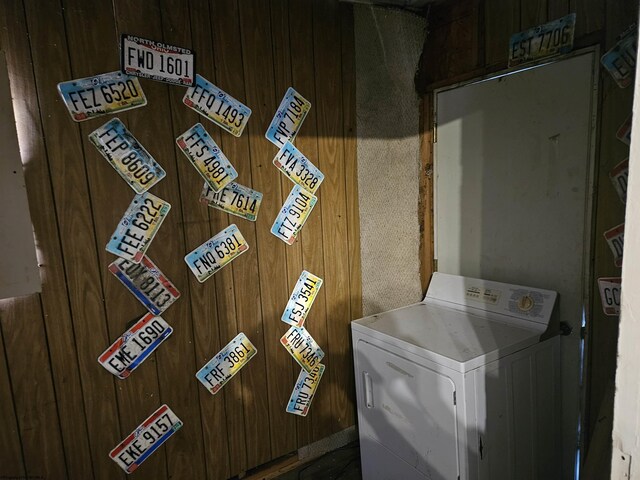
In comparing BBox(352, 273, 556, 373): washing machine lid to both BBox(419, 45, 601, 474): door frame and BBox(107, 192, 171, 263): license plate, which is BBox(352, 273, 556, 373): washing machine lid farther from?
BBox(107, 192, 171, 263): license plate

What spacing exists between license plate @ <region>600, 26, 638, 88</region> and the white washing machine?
0.80m

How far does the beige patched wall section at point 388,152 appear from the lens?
5.94 feet

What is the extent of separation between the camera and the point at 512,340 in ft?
4.65

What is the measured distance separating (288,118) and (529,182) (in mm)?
1040

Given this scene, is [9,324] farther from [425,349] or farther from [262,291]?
[425,349]

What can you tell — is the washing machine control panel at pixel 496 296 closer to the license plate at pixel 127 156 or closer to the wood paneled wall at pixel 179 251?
the wood paneled wall at pixel 179 251

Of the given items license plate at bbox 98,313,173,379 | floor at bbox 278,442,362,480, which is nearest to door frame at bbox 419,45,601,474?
floor at bbox 278,442,362,480

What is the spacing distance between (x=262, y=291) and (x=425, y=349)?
0.70m

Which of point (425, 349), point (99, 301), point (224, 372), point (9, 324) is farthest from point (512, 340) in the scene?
point (9, 324)

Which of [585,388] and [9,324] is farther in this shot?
[585,388]

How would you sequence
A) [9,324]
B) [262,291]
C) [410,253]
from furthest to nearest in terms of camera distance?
[410,253]
[262,291]
[9,324]


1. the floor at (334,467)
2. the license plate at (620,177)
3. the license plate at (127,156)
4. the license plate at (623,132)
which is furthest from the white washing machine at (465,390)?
the license plate at (127,156)

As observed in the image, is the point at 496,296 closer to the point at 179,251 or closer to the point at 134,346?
the point at 179,251

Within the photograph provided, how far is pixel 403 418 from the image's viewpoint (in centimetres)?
149
